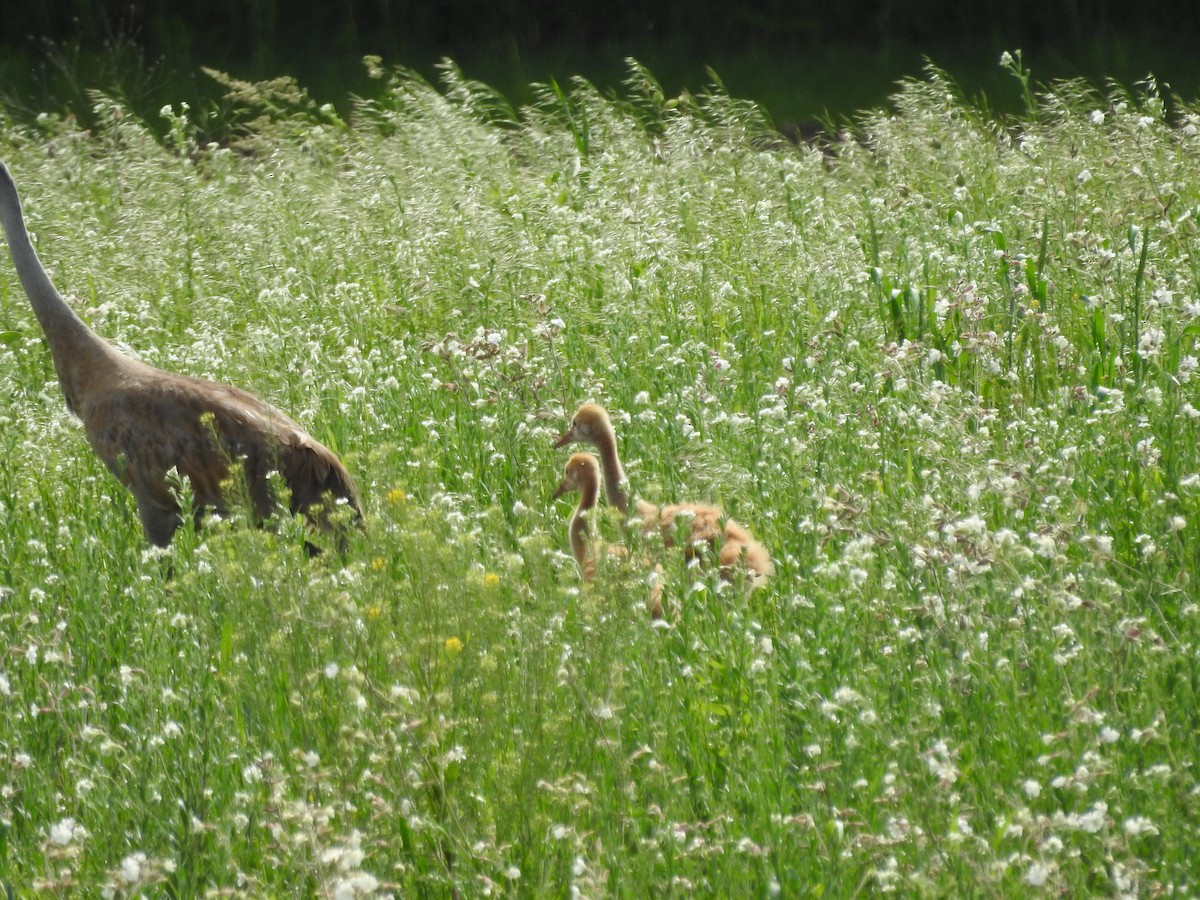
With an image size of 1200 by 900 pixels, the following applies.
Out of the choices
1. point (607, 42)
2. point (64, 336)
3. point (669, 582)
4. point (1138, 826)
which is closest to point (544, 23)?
point (607, 42)

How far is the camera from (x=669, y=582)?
381 cm

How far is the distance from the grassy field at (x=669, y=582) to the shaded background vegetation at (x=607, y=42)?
8.05 metres

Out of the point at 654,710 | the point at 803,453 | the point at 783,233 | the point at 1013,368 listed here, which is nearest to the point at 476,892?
the point at 654,710

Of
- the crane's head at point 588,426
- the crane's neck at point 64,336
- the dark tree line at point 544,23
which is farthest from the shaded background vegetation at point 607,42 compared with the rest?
the crane's head at point 588,426

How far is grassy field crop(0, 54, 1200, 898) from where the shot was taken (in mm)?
2779

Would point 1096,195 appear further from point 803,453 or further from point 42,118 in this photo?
point 42,118

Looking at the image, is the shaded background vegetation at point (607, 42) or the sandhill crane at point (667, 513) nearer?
the sandhill crane at point (667, 513)

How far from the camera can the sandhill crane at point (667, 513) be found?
14.1 feet

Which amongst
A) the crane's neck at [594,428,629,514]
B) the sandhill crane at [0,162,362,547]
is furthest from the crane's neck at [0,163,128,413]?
the crane's neck at [594,428,629,514]

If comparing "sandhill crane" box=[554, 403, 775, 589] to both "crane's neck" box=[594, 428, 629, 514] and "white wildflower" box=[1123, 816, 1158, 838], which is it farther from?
"white wildflower" box=[1123, 816, 1158, 838]

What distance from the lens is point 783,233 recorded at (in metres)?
6.59

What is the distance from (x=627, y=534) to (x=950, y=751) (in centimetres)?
89

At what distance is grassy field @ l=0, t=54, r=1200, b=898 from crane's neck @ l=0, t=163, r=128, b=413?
0.22 metres

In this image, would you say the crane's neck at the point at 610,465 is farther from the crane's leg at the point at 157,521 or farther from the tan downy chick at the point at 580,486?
the crane's leg at the point at 157,521
